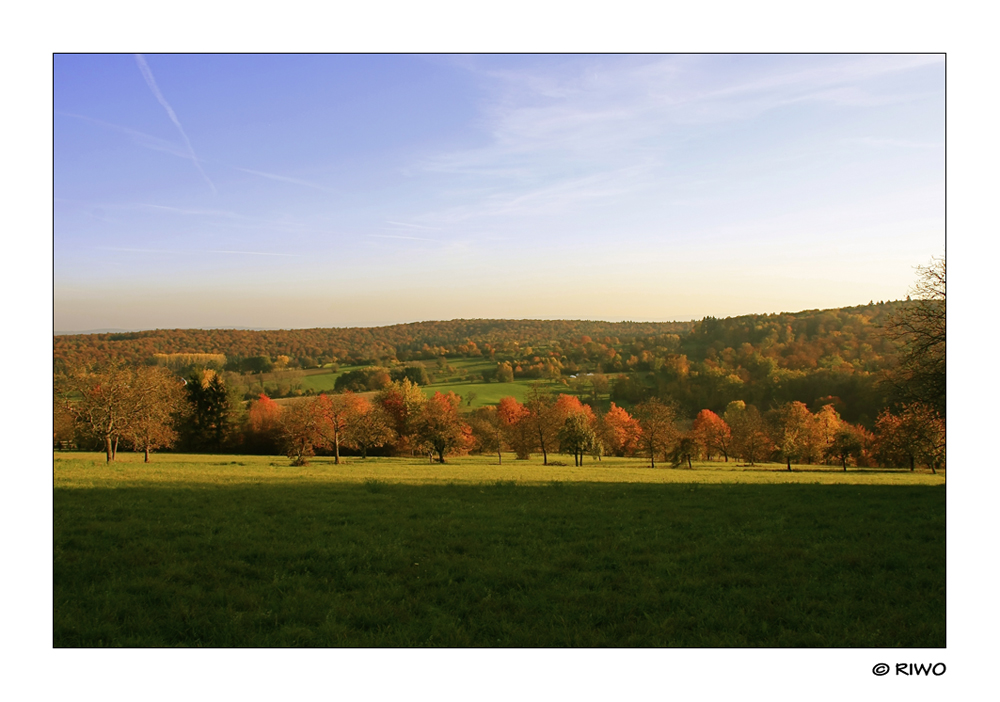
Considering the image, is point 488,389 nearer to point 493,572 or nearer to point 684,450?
point 684,450

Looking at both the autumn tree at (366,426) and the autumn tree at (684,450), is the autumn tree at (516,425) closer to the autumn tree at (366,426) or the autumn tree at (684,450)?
the autumn tree at (366,426)

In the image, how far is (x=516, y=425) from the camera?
2991 cm

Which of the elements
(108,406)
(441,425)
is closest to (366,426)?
(441,425)

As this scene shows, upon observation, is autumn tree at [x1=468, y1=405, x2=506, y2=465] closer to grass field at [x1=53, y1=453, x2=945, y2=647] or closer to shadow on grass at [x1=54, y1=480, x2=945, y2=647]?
grass field at [x1=53, y1=453, x2=945, y2=647]

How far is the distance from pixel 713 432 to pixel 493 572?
92.5ft

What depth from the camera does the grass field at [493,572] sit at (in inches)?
259

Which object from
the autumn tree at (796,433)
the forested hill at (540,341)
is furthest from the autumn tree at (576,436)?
the autumn tree at (796,433)

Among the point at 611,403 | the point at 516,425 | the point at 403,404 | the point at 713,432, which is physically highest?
the point at 403,404

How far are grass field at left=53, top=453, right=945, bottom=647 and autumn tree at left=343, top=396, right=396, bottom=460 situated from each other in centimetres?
1211

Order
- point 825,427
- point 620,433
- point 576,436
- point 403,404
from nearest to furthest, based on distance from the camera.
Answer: point 403,404 < point 576,436 < point 825,427 < point 620,433

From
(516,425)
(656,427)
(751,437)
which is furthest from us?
(751,437)

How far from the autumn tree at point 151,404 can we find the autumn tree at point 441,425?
12282 mm

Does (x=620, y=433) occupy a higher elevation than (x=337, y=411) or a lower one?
lower

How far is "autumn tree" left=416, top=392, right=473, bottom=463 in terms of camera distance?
24984mm
